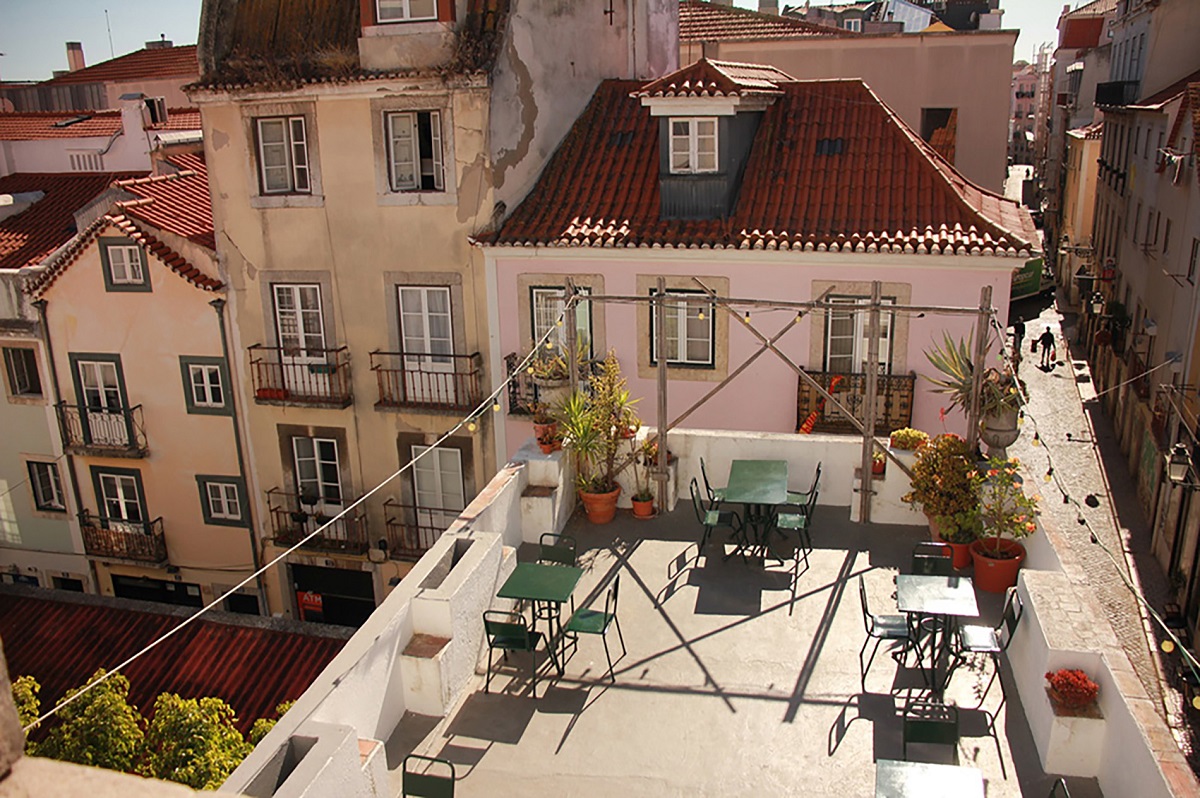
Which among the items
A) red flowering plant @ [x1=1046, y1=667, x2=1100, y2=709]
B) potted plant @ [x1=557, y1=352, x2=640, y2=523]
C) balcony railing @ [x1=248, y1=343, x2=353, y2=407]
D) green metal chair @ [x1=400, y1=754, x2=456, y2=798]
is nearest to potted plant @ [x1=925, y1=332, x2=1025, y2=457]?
red flowering plant @ [x1=1046, y1=667, x2=1100, y2=709]

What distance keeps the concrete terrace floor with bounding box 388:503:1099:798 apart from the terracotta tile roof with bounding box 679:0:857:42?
1865 cm

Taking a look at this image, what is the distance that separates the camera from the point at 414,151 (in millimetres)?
17359

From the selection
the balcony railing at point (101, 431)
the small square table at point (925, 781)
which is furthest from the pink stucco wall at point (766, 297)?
the small square table at point (925, 781)

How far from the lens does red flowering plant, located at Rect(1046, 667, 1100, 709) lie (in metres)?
7.56

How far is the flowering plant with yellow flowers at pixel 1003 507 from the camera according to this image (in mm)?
10008

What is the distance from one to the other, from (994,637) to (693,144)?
1040cm

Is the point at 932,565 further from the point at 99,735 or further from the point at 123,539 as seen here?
the point at 123,539

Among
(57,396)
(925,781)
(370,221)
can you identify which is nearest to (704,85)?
(370,221)

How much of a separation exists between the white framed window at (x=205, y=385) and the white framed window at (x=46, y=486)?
4.37m

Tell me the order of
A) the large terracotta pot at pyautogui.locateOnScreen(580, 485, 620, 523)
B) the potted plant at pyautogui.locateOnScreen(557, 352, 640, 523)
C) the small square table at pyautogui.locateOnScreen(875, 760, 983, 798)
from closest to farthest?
1. the small square table at pyautogui.locateOnScreen(875, 760, 983, 798)
2. the potted plant at pyautogui.locateOnScreen(557, 352, 640, 523)
3. the large terracotta pot at pyautogui.locateOnScreen(580, 485, 620, 523)

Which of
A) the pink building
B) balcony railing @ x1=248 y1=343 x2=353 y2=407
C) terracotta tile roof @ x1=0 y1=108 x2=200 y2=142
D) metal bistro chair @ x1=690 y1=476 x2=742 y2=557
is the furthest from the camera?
terracotta tile roof @ x1=0 y1=108 x2=200 y2=142

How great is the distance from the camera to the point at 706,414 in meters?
17.2

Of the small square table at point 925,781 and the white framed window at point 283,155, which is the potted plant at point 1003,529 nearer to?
the small square table at point 925,781

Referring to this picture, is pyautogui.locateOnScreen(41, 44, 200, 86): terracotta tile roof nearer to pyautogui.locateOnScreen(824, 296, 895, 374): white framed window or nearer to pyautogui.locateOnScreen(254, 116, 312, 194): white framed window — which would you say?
pyautogui.locateOnScreen(254, 116, 312, 194): white framed window
